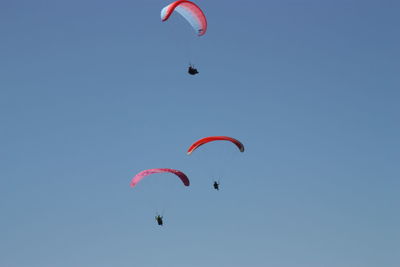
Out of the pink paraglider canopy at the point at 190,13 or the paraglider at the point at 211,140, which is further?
the paraglider at the point at 211,140

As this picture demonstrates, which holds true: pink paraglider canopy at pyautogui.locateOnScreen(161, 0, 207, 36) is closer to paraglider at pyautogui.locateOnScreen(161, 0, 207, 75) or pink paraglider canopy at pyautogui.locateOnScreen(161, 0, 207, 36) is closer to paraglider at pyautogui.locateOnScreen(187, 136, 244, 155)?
paraglider at pyautogui.locateOnScreen(161, 0, 207, 75)

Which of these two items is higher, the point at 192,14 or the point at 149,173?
the point at 192,14

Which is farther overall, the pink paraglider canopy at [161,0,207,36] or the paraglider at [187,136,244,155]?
the paraglider at [187,136,244,155]

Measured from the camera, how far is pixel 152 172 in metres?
72.3

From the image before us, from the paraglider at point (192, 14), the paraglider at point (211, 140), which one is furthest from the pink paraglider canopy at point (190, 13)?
the paraglider at point (211, 140)

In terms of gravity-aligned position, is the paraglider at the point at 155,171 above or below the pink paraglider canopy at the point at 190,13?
below

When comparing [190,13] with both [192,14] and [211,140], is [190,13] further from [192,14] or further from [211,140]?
[211,140]

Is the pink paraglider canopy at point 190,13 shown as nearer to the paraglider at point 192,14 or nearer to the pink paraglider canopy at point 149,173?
the paraglider at point 192,14

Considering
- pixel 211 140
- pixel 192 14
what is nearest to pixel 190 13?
pixel 192 14

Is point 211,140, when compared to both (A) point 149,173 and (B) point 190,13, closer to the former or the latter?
(A) point 149,173

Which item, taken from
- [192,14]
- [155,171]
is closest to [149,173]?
[155,171]

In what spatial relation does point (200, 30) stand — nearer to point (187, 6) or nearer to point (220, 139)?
point (187, 6)

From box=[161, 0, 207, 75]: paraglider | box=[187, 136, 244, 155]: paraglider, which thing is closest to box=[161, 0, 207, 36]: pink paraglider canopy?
box=[161, 0, 207, 75]: paraglider

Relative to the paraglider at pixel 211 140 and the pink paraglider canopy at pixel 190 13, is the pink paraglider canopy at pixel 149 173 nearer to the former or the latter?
the paraglider at pixel 211 140
